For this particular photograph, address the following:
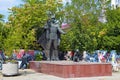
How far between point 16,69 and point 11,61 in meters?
0.57

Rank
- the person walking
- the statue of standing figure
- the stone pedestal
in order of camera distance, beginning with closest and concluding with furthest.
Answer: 1. the stone pedestal
2. the statue of standing figure
3. the person walking

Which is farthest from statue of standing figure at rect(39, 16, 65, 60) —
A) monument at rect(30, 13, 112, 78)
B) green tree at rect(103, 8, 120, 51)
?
green tree at rect(103, 8, 120, 51)

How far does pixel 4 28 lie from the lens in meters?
41.3

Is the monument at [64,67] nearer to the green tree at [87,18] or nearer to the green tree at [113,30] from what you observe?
the green tree at [87,18]

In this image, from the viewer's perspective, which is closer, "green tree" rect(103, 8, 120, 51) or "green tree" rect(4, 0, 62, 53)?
"green tree" rect(4, 0, 62, 53)

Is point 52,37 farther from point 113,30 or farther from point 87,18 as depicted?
point 87,18

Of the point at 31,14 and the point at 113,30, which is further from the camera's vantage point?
the point at 113,30

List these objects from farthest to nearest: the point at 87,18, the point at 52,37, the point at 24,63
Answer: the point at 87,18 → the point at 24,63 → the point at 52,37

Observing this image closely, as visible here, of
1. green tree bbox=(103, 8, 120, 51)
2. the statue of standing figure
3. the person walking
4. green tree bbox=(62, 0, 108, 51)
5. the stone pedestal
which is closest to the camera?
the stone pedestal

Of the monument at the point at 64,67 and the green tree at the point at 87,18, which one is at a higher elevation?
the green tree at the point at 87,18

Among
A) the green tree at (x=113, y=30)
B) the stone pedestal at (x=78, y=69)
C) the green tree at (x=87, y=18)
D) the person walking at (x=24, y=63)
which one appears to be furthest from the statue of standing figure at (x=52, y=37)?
the green tree at (x=113, y=30)

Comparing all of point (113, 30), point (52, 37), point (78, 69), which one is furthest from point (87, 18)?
point (78, 69)

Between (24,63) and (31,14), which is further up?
(31,14)

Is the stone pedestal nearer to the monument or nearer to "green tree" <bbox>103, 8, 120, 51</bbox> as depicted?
the monument
